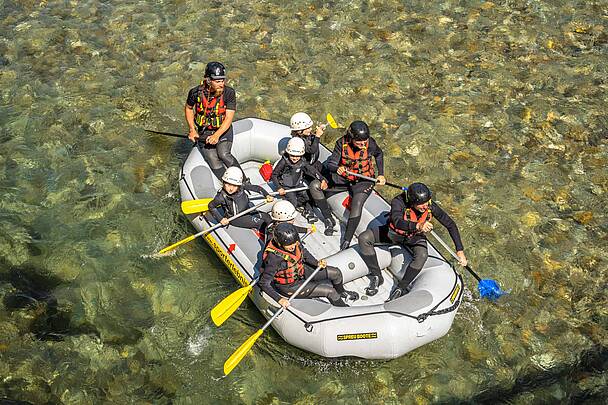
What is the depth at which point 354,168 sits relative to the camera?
8.16 meters

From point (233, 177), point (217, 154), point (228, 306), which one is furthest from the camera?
point (217, 154)

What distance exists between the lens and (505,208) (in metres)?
9.50

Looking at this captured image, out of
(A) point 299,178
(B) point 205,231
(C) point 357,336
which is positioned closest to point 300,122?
(A) point 299,178

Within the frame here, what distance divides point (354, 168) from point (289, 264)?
Result: 189 cm

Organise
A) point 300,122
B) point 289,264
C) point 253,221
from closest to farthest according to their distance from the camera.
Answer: point 289,264
point 253,221
point 300,122

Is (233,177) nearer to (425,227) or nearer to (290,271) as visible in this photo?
(290,271)

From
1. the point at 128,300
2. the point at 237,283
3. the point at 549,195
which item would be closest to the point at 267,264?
the point at 237,283

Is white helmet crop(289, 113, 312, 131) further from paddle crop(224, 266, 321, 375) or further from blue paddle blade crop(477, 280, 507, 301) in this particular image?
blue paddle blade crop(477, 280, 507, 301)

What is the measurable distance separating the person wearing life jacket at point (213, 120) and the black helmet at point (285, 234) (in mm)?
2294

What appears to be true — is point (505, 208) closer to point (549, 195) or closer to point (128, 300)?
point (549, 195)

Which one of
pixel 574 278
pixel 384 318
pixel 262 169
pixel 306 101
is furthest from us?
pixel 306 101

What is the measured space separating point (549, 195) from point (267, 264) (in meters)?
5.19

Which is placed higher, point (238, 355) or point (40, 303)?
point (238, 355)

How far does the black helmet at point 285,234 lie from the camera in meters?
6.77
